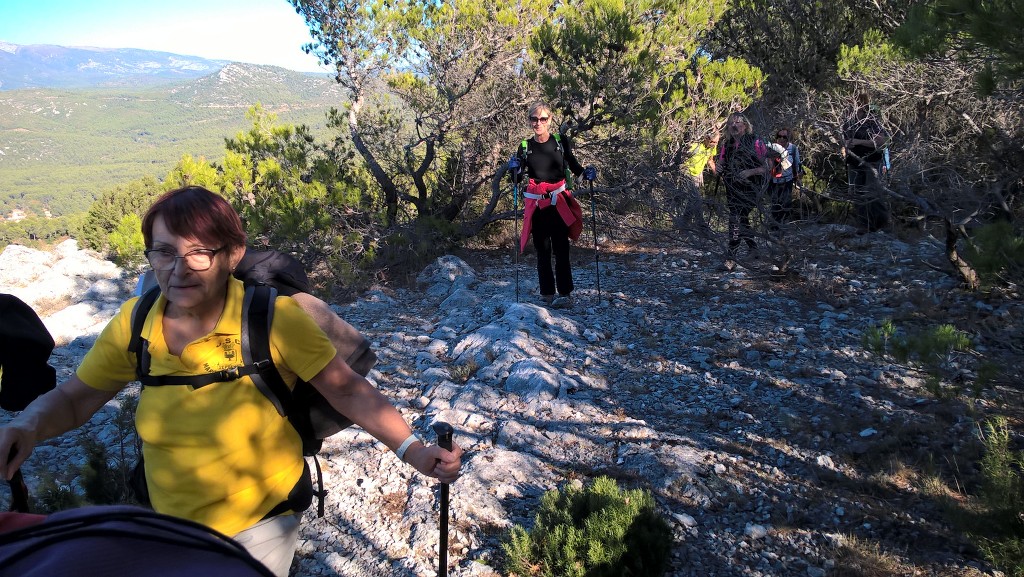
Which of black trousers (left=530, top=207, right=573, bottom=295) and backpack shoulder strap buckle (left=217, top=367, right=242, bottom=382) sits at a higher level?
backpack shoulder strap buckle (left=217, top=367, right=242, bottom=382)

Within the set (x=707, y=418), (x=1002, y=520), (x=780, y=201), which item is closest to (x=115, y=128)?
(x=780, y=201)

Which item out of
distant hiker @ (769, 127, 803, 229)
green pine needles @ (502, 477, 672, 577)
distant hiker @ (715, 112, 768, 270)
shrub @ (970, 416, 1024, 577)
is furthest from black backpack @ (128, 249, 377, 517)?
distant hiker @ (769, 127, 803, 229)

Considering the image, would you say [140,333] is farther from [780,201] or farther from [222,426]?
[780,201]

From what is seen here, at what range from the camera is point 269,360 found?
5.67 feet

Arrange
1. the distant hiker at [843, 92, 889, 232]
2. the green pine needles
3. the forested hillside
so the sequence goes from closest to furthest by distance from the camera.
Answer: the green pine needles → the distant hiker at [843, 92, 889, 232] → the forested hillside

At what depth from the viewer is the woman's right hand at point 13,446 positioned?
1.69m

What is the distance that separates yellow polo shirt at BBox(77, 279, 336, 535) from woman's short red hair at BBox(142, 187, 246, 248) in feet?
0.65

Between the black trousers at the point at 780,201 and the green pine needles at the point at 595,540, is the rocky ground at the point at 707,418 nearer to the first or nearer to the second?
the green pine needles at the point at 595,540

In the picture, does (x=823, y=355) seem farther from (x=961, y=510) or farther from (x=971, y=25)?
(x=971, y=25)

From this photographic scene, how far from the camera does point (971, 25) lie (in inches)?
88.2

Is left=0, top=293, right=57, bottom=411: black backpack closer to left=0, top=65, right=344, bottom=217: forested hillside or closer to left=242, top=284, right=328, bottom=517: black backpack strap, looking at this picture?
left=242, top=284, right=328, bottom=517: black backpack strap

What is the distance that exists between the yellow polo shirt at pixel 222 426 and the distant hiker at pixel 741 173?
18.3 feet

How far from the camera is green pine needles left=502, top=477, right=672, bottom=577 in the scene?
276 centimetres

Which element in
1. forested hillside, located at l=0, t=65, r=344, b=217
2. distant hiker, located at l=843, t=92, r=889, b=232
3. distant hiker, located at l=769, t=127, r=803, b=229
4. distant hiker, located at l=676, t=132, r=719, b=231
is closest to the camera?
distant hiker, located at l=843, t=92, r=889, b=232
